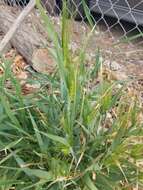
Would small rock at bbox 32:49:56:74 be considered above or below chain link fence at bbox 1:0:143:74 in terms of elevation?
above

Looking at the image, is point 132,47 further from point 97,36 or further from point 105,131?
point 105,131

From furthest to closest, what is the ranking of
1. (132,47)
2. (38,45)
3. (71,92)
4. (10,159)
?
1. (132,47)
2. (38,45)
3. (10,159)
4. (71,92)

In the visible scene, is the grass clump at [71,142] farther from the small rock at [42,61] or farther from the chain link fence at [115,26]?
the chain link fence at [115,26]

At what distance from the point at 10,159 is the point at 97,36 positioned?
1849 mm

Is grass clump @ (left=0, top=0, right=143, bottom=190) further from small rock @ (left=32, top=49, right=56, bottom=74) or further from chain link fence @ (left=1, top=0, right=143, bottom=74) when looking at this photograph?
chain link fence @ (left=1, top=0, right=143, bottom=74)

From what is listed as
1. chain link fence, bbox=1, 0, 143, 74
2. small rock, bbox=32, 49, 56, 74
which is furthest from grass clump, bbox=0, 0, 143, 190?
chain link fence, bbox=1, 0, 143, 74

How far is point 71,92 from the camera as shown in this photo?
190cm

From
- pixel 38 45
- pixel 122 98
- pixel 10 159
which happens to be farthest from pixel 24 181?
pixel 38 45

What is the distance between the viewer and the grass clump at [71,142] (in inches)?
73.6

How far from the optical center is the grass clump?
187 centimetres

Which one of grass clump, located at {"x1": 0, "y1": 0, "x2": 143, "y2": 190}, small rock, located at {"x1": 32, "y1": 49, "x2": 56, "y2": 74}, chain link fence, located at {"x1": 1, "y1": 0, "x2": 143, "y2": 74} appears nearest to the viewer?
grass clump, located at {"x1": 0, "y1": 0, "x2": 143, "y2": 190}

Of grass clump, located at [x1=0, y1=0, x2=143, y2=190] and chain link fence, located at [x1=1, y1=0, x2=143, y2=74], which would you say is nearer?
grass clump, located at [x1=0, y1=0, x2=143, y2=190]

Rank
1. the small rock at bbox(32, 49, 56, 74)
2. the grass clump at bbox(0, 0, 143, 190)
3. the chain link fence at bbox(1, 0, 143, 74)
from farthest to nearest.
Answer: the chain link fence at bbox(1, 0, 143, 74) → the small rock at bbox(32, 49, 56, 74) → the grass clump at bbox(0, 0, 143, 190)

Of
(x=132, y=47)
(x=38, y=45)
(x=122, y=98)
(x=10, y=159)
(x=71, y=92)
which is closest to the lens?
(x=71, y=92)
